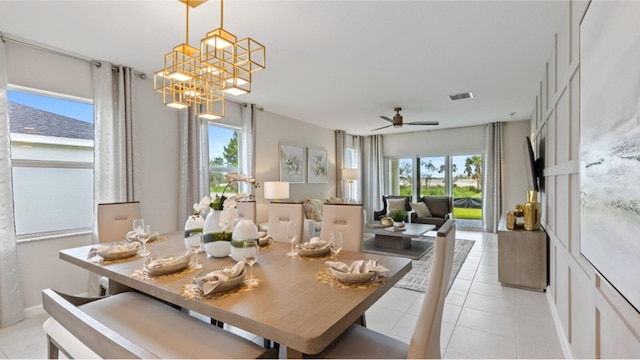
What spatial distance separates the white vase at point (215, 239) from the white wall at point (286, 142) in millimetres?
3386

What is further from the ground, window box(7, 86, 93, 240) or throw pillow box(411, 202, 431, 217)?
window box(7, 86, 93, 240)

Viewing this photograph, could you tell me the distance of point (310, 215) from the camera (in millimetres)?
5422

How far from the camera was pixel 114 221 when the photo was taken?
8.48ft

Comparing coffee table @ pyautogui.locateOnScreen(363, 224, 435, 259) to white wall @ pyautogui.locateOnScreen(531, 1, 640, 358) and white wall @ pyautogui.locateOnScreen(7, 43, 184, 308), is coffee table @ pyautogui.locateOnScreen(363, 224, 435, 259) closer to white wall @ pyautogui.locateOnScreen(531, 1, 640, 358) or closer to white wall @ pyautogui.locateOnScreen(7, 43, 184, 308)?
white wall @ pyautogui.locateOnScreen(531, 1, 640, 358)

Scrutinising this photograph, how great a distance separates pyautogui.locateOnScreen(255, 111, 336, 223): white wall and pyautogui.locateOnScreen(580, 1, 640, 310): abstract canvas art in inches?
179

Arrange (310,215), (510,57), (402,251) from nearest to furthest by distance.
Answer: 1. (510,57)
2. (402,251)
3. (310,215)

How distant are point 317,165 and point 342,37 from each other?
437 centimetres

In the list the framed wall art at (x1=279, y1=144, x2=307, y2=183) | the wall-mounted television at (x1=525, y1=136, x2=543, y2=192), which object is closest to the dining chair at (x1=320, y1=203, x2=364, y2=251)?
the wall-mounted television at (x1=525, y1=136, x2=543, y2=192)

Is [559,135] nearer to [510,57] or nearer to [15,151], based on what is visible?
[510,57]

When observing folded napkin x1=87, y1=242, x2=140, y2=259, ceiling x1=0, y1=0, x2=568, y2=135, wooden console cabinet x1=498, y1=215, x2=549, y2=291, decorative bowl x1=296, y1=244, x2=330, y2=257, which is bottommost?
wooden console cabinet x1=498, y1=215, x2=549, y2=291

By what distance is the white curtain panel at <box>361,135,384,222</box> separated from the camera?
8.36 meters

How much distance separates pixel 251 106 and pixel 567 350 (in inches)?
192

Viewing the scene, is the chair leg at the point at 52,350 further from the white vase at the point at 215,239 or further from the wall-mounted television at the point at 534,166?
the wall-mounted television at the point at 534,166

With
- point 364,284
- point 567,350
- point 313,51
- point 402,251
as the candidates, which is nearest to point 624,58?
point 364,284
